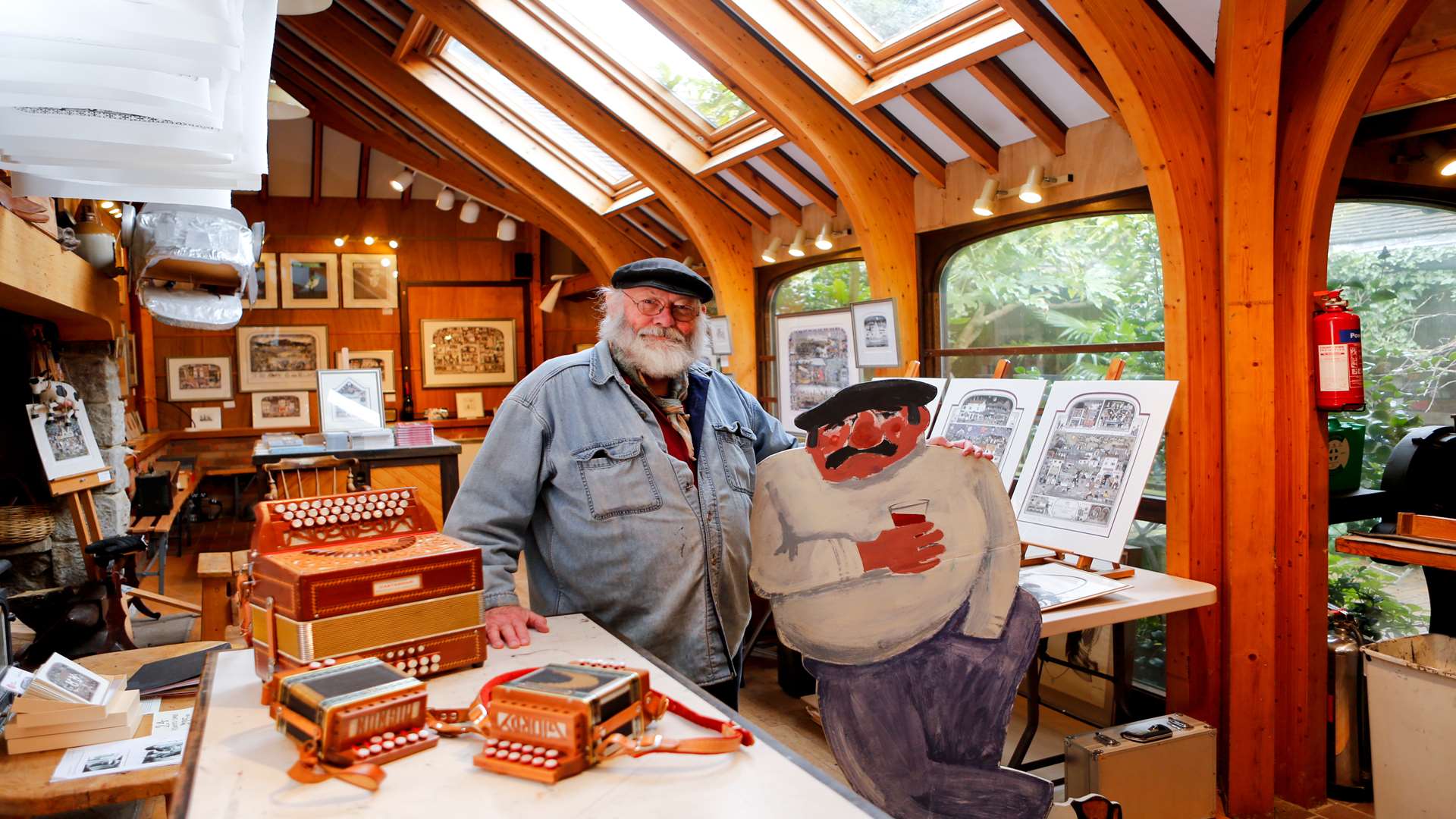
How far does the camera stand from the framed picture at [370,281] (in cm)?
1165

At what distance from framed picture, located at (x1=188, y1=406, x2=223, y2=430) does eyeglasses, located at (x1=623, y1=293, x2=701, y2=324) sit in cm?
1047

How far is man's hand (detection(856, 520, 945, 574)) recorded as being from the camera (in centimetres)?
210

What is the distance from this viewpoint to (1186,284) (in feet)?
11.0

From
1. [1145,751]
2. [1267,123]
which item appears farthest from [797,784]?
[1267,123]

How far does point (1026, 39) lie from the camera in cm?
373

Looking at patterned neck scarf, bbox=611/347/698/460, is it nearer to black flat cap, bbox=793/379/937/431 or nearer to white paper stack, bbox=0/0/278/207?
black flat cap, bbox=793/379/937/431

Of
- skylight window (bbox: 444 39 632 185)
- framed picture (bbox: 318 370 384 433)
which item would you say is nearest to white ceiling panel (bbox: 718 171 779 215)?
skylight window (bbox: 444 39 632 185)

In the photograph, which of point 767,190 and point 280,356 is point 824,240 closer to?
point 767,190

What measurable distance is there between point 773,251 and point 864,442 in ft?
15.9

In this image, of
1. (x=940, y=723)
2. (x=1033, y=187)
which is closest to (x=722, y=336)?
(x=1033, y=187)

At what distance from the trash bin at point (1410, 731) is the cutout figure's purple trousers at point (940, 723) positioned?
1578 millimetres

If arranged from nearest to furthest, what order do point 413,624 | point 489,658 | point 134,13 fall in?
point 134,13 < point 413,624 < point 489,658

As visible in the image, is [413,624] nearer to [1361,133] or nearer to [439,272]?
[1361,133]

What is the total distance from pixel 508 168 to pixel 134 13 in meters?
7.63
